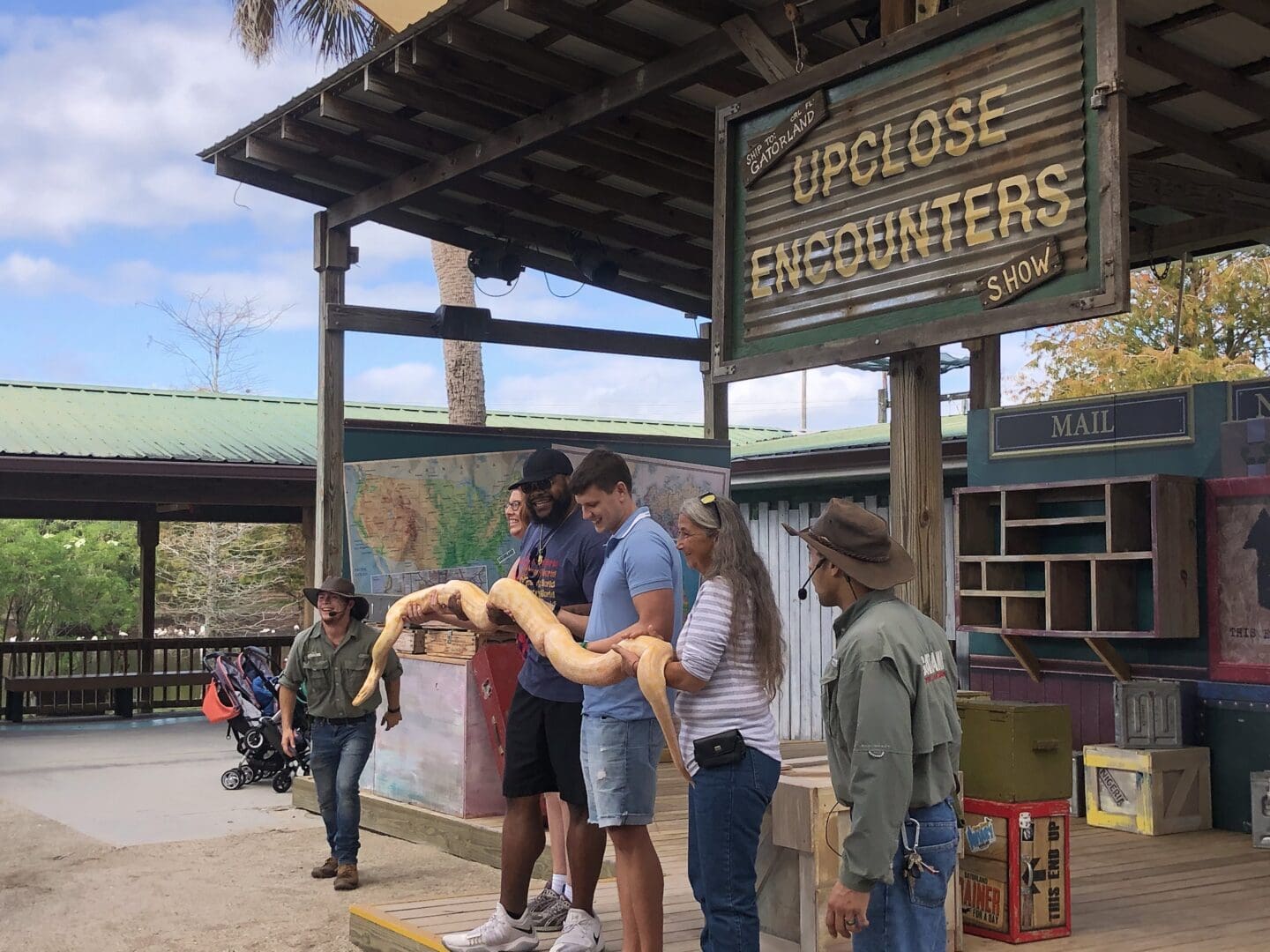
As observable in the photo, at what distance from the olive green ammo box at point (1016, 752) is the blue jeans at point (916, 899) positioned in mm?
2114

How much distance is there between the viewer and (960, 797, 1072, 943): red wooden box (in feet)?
18.1

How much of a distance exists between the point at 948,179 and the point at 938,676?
2.21 meters

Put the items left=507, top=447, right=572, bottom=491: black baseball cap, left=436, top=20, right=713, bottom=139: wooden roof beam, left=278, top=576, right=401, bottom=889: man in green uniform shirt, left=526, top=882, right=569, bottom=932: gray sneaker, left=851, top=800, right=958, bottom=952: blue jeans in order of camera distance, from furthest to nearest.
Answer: left=278, top=576, right=401, bottom=889: man in green uniform shirt
left=436, top=20, right=713, bottom=139: wooden roof beam
left=526, top=882, right=569, bottom=932: gray sneaker
left=507, top=447, right=572, bottom=491: black baseball cap
left=851, top=800, right=958, bottom=952: blue jeans

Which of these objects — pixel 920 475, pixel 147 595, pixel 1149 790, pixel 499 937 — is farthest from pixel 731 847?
pixel 147 595

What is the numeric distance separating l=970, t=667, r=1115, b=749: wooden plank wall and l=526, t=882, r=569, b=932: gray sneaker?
4.45m

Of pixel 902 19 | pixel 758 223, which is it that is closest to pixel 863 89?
pixel 902 19

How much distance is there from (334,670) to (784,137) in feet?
13.9

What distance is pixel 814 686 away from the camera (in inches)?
542

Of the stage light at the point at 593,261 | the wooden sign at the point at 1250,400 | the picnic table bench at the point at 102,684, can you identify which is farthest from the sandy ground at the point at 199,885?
the picnic table bench at the point at 102,684

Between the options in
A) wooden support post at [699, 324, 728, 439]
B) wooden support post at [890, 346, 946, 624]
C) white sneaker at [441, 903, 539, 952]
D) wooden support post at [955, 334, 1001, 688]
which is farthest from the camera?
wooden support post at [699, 324, 728, 439]

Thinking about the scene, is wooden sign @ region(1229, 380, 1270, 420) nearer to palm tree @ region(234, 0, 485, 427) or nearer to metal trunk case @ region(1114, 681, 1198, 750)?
metal trunk case @ region(1114, 681, 1198, 750)

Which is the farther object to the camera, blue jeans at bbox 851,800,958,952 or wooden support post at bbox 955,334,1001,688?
wooden support post at bbox 955,334,1001,688

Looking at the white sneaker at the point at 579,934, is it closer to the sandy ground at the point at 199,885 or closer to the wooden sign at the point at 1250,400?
the sandy ground at the point at 199,885

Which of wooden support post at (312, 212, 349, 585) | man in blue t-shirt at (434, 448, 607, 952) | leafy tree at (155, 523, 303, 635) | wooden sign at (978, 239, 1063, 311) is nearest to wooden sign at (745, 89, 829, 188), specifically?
wooden sign at (978, 239, 1063, 311)
